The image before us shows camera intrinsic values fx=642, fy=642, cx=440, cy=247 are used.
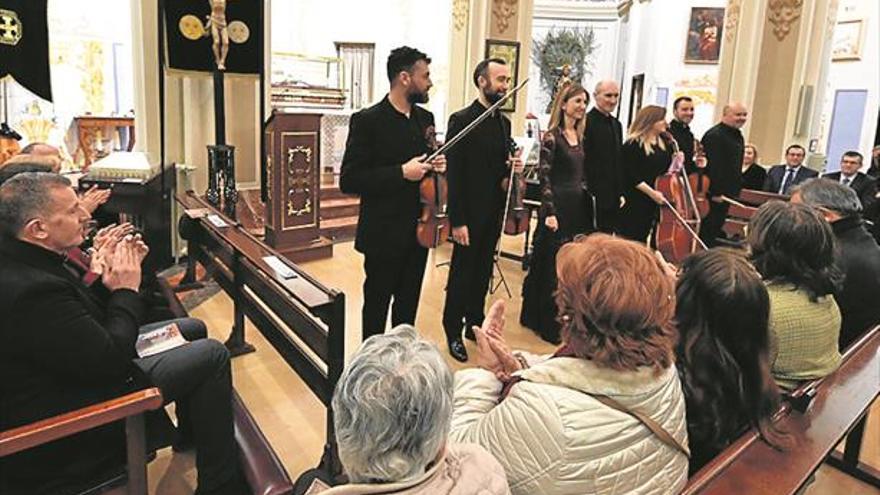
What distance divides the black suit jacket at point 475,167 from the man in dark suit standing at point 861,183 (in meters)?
3.65

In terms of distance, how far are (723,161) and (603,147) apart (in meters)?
1.80

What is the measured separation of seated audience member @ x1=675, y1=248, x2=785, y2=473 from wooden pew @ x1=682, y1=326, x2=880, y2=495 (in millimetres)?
84

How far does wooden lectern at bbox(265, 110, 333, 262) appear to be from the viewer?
200 inches

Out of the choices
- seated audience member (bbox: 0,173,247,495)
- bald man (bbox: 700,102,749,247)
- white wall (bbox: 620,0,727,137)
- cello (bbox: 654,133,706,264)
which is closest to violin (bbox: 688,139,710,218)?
bald man (bbox: 700,102,749,247)

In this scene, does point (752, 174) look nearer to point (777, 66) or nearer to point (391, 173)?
point (777, 66)

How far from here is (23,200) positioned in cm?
171

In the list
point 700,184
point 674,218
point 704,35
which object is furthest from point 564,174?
point 704,35

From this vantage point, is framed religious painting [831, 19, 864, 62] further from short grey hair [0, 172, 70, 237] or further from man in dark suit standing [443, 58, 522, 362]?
short grey hair [0, 172, 70, 237]

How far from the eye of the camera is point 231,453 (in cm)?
207

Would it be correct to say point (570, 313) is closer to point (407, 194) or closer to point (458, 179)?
point (407, 194)

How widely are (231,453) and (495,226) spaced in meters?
1.84

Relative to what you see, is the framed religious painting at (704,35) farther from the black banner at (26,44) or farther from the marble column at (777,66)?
the black banner at (26,44)

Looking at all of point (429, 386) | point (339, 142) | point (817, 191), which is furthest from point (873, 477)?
point (339, 142)

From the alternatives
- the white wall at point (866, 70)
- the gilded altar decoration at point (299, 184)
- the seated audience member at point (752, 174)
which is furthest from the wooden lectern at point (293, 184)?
the white wall at point (866, 70)
